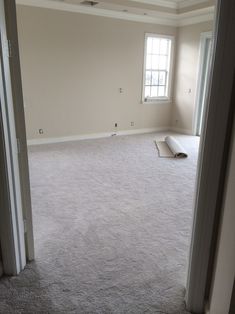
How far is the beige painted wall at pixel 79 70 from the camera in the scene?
211 inches

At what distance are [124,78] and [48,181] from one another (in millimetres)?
3648

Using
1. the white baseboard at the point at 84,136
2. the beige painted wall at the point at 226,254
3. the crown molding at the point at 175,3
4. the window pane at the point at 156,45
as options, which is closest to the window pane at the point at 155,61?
the window pane at the point at 156,45

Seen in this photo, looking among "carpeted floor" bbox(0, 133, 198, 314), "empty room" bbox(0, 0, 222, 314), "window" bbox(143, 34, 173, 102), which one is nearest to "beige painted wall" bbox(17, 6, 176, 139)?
"empty room" bbox(0, 0, 222, 314)

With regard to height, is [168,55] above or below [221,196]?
above

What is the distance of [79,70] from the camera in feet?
19.4

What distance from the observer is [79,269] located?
2090 mm

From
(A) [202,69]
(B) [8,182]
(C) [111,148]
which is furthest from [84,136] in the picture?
(B) [8,182]

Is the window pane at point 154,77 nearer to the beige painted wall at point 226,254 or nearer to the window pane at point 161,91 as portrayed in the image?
the window pane at point 161,91

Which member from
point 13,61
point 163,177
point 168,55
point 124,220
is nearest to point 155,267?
point 124,220

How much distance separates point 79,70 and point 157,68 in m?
2.18

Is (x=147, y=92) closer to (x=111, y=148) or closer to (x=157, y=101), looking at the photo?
(x=157, y=101)

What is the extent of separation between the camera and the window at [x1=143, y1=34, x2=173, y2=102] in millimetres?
6836

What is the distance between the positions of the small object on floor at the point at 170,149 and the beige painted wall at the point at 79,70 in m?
1.42

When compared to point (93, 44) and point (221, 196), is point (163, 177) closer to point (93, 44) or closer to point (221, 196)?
point (221, 196)
